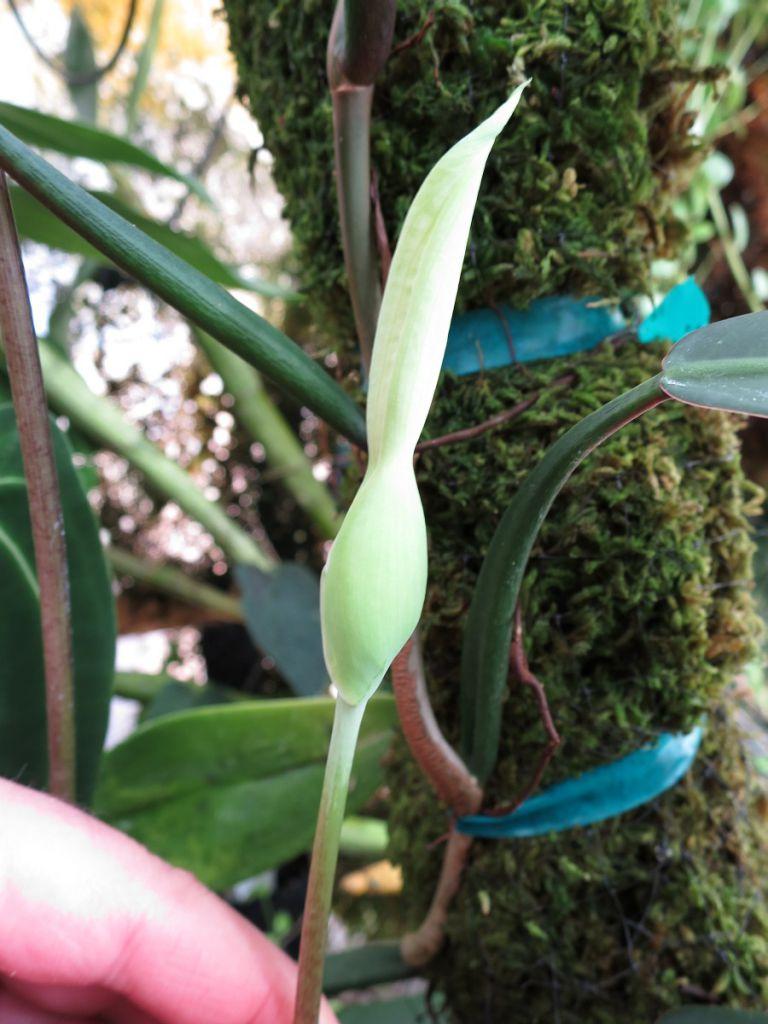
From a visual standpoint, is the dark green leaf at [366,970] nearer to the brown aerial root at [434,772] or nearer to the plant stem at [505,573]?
the brown aerial root at [434,772]

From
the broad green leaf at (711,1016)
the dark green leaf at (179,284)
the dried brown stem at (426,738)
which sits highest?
the dark green leaf at (179,284)

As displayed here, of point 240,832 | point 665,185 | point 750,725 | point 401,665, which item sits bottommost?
point 750,725

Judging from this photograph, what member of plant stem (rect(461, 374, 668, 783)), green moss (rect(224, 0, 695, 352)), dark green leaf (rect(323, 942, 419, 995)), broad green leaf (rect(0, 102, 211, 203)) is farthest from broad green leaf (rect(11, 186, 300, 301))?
dark green leaf (rect(323, 942, 419, 995))

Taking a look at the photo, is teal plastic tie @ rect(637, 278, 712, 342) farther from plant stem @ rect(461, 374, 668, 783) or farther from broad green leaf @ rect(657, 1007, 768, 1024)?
broad green leaf @ rect(657, 1007, 768, 1024)

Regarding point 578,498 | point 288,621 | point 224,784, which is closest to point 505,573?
point 578,498

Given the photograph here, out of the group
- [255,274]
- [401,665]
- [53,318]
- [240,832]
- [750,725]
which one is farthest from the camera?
[255,274]

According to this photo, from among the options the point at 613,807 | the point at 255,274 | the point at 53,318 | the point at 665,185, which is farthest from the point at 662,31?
the point at 255,274

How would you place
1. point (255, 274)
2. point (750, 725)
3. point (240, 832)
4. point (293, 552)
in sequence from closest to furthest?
point (240, 832)
point (750, 725)
point (293, 552)
point (255, 274)

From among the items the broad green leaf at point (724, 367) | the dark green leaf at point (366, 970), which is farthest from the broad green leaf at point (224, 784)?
the broad green leaf at point (724, 367)

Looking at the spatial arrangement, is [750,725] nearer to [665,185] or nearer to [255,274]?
[665,185]
